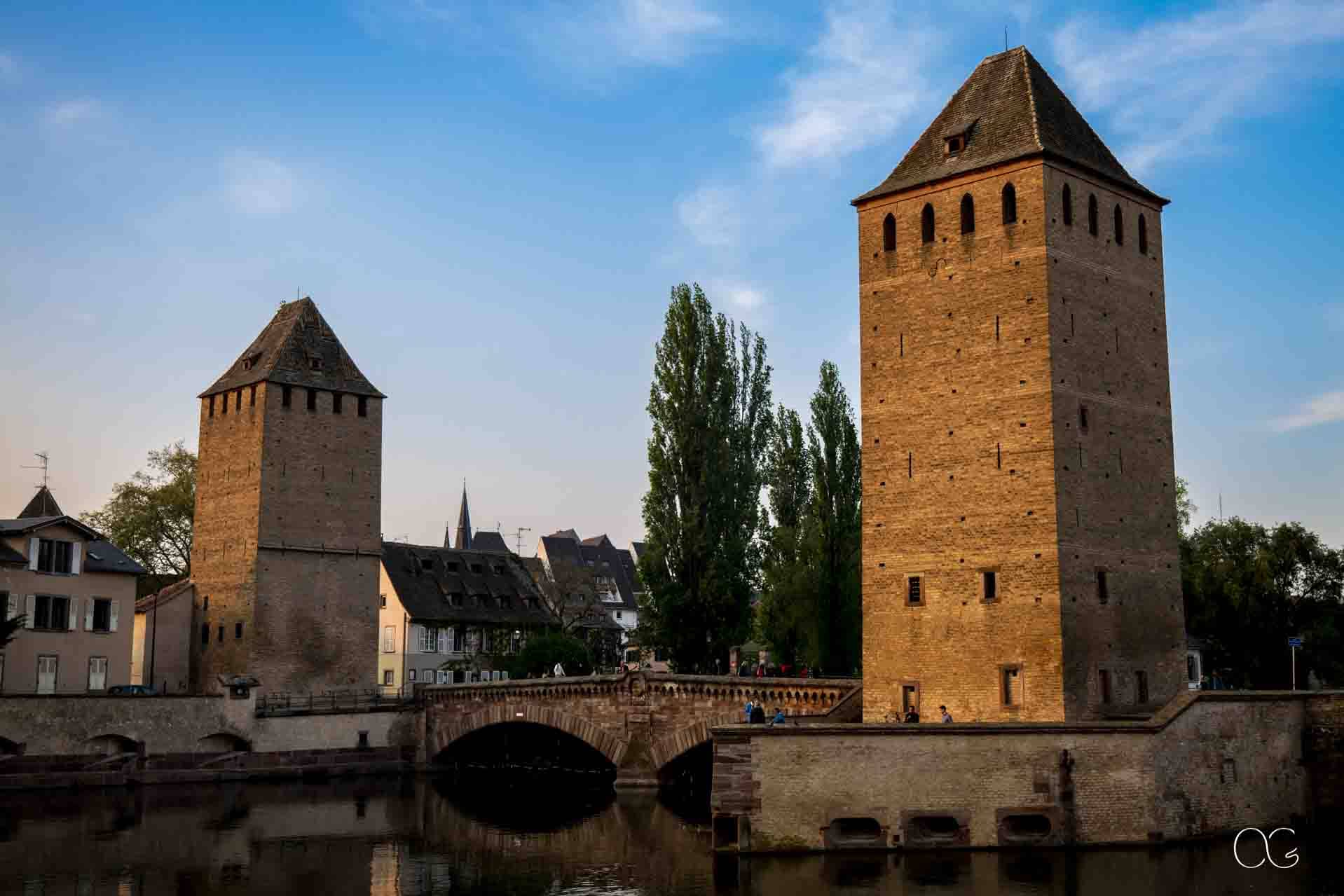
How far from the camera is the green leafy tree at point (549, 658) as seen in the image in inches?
2462

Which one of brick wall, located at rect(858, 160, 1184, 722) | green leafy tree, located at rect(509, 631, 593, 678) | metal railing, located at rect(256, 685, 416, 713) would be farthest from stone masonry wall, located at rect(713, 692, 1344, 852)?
green leafy tree, located at rect(509, 631, 593, 678)

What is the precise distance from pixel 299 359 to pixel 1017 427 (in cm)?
3656

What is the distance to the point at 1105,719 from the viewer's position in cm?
3381

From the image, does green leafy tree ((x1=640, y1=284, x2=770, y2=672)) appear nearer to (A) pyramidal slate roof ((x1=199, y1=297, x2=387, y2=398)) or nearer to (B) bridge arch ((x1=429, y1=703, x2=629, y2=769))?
(B) bridge arch ((x1=429, y1=703, x2=629, y2=769))

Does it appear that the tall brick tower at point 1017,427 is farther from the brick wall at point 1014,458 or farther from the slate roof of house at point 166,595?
the slate roof of house at point 166,595

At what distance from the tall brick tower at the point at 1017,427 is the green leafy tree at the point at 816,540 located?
13.4 m

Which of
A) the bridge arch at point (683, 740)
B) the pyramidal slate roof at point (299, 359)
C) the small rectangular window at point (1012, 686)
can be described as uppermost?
the pyramidal slate roof at point (299, 359)

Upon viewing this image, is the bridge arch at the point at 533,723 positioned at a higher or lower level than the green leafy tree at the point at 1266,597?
lower

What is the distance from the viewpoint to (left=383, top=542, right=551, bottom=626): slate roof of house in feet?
225

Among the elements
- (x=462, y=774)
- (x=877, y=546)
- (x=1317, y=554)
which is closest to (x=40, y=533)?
(x=462, y=774)

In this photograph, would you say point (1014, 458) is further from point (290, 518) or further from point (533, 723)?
point (290, 518)

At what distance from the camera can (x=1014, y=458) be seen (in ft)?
116

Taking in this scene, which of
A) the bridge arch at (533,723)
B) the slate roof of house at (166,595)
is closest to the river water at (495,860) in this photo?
the bridge arch at (533,723)

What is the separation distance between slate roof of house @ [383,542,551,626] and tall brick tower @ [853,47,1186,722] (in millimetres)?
34490
